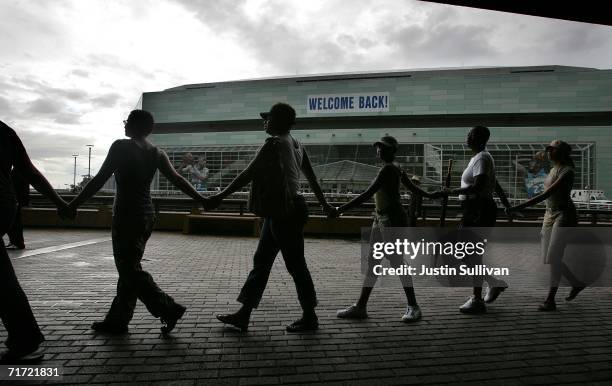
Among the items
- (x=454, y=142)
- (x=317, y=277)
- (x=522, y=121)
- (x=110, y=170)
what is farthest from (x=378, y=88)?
(x=110, y=170)

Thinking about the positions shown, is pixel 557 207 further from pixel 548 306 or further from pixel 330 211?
pixel 330 211

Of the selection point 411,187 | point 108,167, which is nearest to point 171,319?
point 108,167

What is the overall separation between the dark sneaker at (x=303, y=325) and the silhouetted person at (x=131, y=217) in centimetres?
97

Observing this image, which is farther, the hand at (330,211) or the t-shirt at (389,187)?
the hand at (330,211)

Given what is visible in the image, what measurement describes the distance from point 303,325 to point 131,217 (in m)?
1.73

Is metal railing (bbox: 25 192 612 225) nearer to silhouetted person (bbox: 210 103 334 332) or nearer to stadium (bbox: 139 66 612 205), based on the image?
silhouetted person (bbox: 210 103 334 332)

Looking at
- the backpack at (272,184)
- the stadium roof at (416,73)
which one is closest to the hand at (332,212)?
the backpack at (272,184)

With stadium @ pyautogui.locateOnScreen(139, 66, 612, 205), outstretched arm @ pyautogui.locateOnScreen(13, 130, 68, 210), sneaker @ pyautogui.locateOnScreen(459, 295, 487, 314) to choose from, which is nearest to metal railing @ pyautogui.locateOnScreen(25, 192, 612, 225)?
sneaker @ pyautogui.locateOnScreen(459, 295, 487, 314)

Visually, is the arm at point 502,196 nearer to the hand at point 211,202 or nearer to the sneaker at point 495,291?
the sneaker at point 495,291

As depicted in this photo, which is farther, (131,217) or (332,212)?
(332,212)

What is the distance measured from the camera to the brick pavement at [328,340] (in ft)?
9.25

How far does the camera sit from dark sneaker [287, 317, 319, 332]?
3.68 meters

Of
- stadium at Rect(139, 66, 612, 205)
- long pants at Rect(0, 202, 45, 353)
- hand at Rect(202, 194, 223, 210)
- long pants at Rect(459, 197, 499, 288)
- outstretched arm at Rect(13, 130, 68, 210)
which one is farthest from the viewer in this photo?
stadium at Rect(139, 66, 612, 205)

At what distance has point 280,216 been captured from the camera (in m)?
3.50
